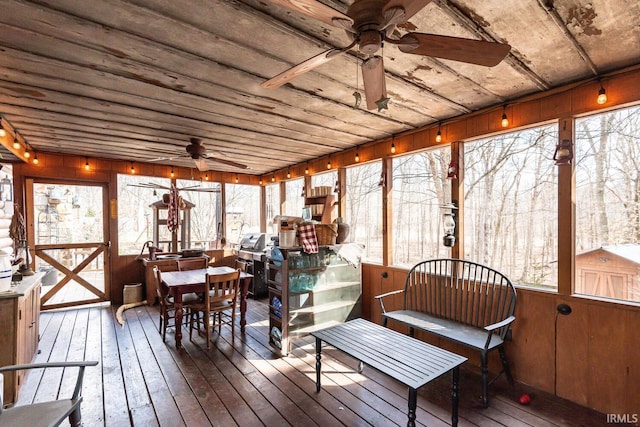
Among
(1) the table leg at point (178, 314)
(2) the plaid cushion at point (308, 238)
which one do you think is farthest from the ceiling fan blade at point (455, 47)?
(1) the table leg at point (178, 314)

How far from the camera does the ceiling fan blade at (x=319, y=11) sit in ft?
3.83

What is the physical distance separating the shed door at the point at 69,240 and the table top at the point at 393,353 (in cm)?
466

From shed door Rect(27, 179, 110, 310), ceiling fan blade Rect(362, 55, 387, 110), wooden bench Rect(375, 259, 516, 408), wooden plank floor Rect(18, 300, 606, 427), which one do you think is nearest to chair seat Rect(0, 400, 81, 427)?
wooden plank floor Rect(18, 300, 606, 427)

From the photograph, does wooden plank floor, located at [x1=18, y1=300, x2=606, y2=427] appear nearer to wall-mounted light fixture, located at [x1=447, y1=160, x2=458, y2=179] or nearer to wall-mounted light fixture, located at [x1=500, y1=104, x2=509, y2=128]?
wall-mounted light fixture, located at [x1=447, y1=160, x2=458, y2=179]

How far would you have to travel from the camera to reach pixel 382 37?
1.38m

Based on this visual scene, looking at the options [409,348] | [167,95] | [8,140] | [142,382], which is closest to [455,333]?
[409,348]

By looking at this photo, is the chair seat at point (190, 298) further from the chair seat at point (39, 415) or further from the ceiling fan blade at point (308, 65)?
the ceiling fan blade at point (308, 65)

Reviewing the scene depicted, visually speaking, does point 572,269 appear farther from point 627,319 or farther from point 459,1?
point 459,1

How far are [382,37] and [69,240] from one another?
5.95m

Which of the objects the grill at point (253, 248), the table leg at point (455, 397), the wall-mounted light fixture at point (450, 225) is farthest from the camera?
the grill at point (253, 248)

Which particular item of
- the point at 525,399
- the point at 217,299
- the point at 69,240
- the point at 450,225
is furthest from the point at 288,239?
the point at 69,240

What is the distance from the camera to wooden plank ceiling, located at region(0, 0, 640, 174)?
1581mm

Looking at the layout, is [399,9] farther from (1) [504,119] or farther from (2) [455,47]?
(1) [504,119]

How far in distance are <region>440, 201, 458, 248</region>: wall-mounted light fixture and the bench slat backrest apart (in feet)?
0.66
